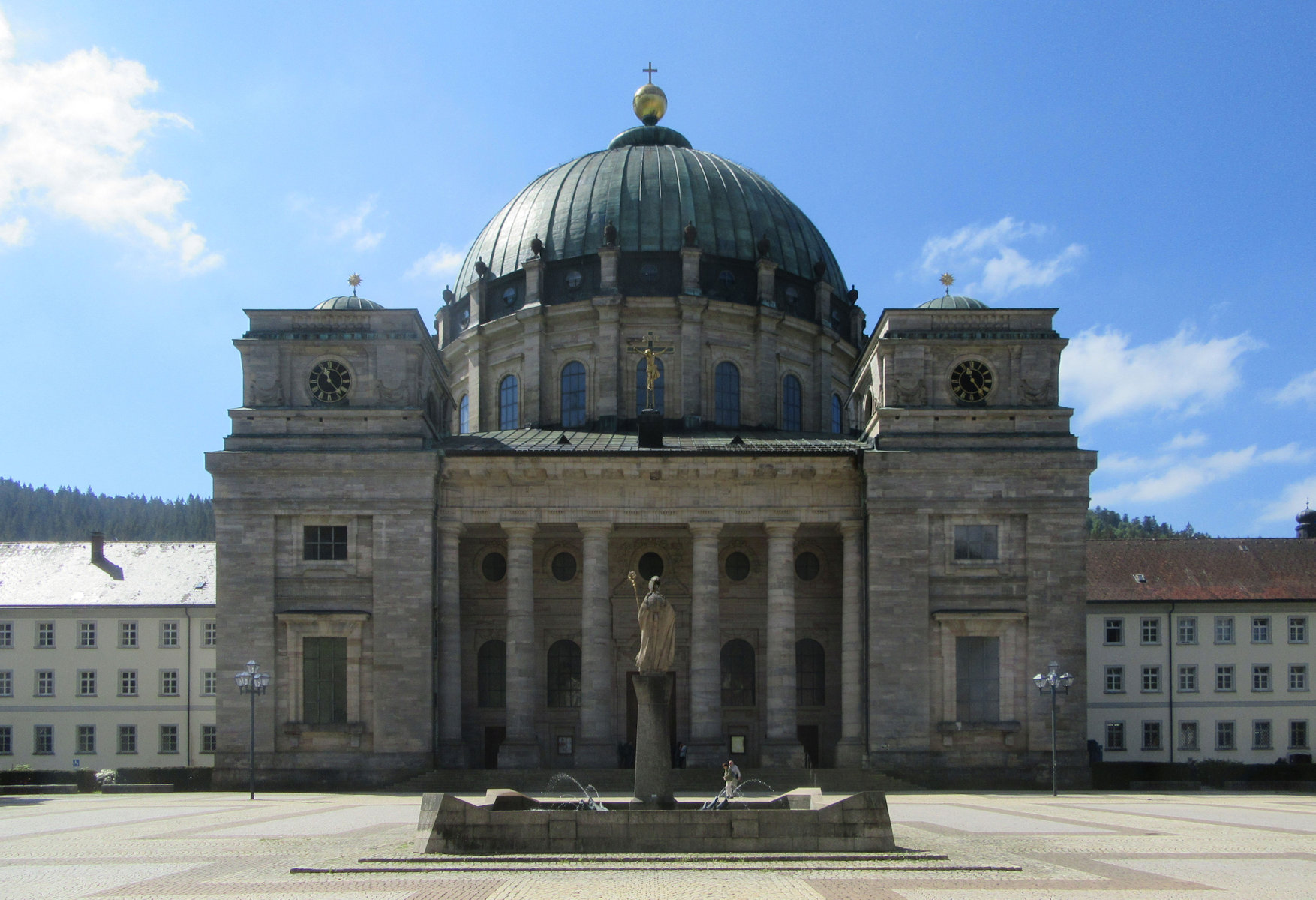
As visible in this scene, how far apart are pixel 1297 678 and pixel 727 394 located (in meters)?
30.3

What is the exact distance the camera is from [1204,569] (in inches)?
2461

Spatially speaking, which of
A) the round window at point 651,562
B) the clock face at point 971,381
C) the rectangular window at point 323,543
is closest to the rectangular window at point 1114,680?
the clock face at point 971,381

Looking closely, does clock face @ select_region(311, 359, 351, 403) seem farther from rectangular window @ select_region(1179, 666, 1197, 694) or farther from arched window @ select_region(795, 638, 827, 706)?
rectangular window @ select_region(1179, 666, 1197, 694)

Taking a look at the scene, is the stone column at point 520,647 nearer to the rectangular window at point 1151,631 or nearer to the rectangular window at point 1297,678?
the rectangular window at point 1151,631

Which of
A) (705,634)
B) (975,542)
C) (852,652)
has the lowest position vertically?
(852,652)

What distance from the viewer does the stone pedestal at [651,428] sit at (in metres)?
48.2

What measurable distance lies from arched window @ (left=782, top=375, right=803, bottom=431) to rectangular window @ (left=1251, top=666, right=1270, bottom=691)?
965 inches

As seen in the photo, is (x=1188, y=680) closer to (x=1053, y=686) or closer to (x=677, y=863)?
(x=1053, y=686)

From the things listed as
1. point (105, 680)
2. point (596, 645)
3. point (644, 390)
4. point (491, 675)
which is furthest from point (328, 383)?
point (105, 680)

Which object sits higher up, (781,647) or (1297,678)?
(781,647)

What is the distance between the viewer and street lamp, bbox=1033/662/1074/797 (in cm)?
4219

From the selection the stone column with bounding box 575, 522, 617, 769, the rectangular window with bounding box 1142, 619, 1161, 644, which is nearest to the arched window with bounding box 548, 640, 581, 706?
the stone column with bounding box 575, 522, 617, 769

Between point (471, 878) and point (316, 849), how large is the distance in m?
5.19

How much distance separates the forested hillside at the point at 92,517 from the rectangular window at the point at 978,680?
116 metres
